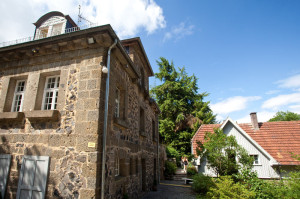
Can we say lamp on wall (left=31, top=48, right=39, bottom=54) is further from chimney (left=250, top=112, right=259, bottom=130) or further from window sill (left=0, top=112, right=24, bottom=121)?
chimney (left=250, top=112, right=259, bottom=130)

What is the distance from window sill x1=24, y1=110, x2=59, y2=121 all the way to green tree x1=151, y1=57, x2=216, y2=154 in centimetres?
1777

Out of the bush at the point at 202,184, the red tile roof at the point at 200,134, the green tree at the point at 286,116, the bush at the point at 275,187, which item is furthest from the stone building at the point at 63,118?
the green tree at the point at 286,116

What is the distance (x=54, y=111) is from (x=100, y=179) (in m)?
2.28

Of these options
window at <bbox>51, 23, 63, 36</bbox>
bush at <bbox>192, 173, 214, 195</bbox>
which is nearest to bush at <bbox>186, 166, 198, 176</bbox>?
bush at <bbox>192, 173, 214, 195</bbox>

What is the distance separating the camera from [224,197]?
6.12m

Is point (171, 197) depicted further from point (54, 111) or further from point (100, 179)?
point (54, 111)

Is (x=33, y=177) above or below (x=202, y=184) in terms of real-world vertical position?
above

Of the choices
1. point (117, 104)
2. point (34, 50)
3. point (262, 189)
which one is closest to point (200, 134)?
point (262, 189)

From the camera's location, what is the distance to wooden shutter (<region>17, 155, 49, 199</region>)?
14.8 ft

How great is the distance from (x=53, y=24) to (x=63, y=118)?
4.77 meters

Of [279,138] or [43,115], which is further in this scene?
[279,138]

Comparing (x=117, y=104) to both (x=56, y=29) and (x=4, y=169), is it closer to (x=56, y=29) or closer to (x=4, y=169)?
(x=4, y=169)

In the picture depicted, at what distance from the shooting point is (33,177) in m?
4.66

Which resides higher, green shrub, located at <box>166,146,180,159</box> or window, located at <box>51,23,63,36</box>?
window, located at <box>51,23,63,36</box>
